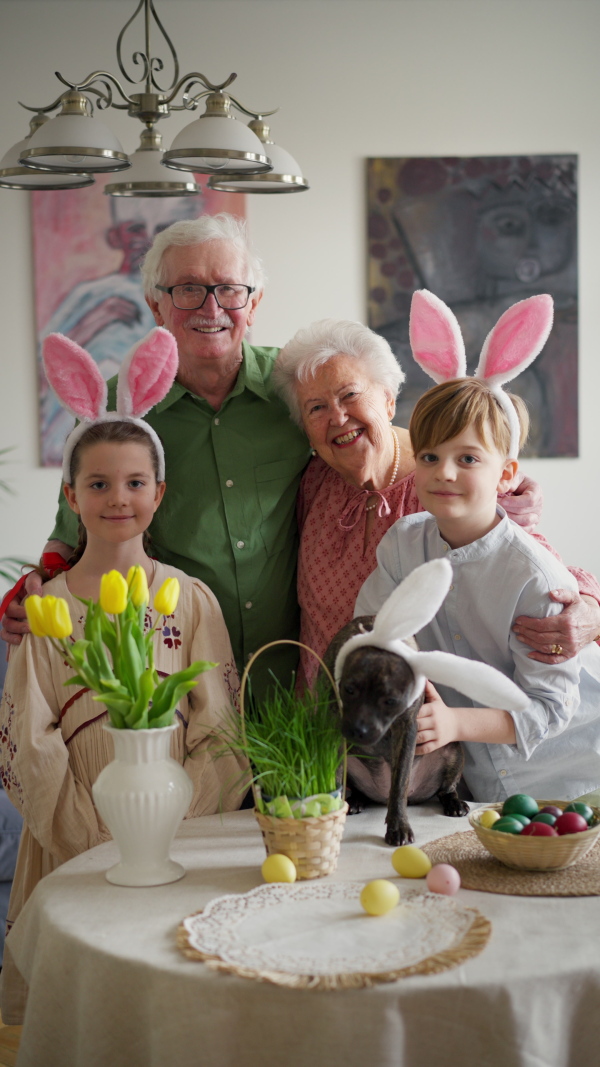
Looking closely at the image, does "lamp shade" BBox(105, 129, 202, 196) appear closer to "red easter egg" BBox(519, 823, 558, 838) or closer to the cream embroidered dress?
the cream embroidered dress

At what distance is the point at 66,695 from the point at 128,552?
287 millimetres

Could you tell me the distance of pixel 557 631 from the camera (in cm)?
160

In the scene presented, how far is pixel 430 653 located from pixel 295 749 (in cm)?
24

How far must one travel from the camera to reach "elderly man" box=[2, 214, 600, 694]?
6.95 feet

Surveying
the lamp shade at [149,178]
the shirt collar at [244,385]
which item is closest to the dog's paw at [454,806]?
the shirt collar at [244,385]

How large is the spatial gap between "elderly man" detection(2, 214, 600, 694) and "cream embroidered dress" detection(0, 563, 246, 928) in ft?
0.99

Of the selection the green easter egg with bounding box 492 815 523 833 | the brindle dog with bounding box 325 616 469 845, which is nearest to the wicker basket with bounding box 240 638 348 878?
the brindle dog with bounding box 325 616 469 845

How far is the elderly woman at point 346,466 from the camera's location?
2.00 metres

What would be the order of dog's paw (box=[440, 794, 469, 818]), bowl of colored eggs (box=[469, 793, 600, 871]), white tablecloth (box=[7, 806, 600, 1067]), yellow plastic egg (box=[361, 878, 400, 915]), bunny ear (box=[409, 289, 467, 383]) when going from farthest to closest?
1. bunny ear (box=[409, 289, 467, 383])
2. dog's paw (box=[440, 794, 469, 818])
3. bowl of colored eggs (box=[469, 793, 600, 871])
4. yellow plastic egg (box=[361, 878, 400, 915])
5. white tablecloth (box=[7, 806, 600, 1067])

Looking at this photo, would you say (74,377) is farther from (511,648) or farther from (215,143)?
(511,648)

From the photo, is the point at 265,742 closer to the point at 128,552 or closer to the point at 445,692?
the point at 445,692

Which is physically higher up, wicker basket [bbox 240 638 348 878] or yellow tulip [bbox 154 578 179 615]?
yellow tulip [bbox 154 578 179 615]

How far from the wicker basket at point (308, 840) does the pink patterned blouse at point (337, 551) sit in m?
0.65

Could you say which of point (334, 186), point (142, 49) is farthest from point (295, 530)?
point (142, 49)
